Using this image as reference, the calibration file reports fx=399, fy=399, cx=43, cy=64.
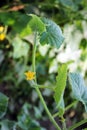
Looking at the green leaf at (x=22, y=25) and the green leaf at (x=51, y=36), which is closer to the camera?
the green leaf at (x=51, y=36)

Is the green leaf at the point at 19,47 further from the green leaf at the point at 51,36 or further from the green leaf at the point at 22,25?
the green leaf at the point at 51,36

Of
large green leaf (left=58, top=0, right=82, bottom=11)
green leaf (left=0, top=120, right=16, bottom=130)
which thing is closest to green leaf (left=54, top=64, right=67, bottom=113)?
green leaf (left=0, top=120, right=16, bottom=130)

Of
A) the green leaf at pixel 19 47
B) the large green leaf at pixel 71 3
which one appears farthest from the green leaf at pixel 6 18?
the large green leaf at pixel 71 3

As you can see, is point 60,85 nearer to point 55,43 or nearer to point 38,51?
point 55,43

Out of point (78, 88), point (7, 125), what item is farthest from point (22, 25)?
point (78, 88)

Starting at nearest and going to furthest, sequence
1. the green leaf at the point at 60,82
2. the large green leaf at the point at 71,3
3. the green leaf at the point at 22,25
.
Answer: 1. the green leaf at the point at 60,82
2. the large green leaf at the point at 71,3
3. the green leaf at the point at 22,25

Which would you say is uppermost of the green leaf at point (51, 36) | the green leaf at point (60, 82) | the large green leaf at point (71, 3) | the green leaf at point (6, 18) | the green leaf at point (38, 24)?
the green leaf at point (38, 24)

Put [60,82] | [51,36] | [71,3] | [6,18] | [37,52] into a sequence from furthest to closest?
1. [37,52]
2. [6,18]
3. [71,3]
4. [51,36]
5. [60,82]

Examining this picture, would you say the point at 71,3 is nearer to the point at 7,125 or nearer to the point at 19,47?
the point at 19,47
